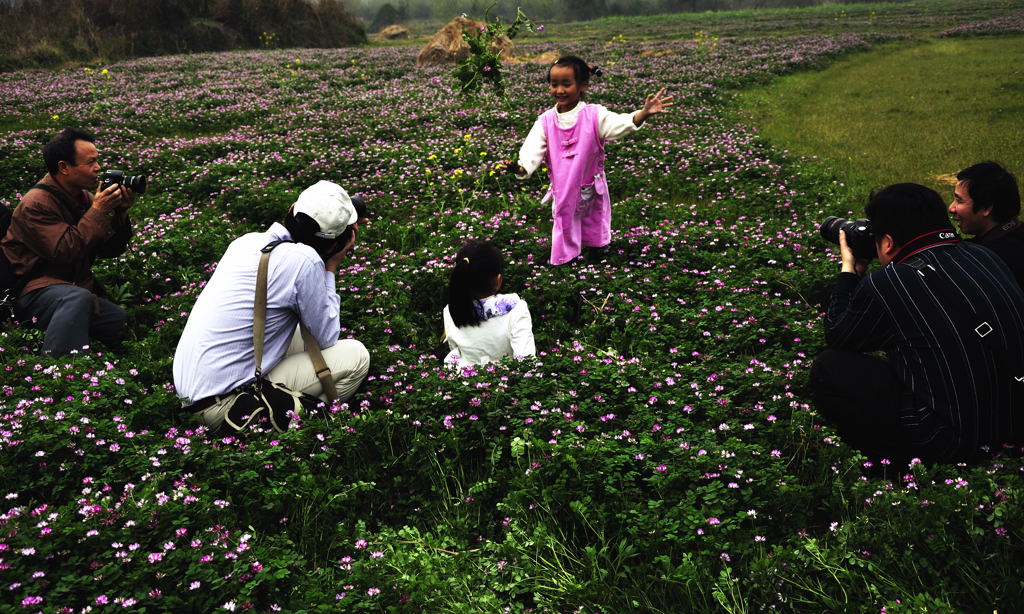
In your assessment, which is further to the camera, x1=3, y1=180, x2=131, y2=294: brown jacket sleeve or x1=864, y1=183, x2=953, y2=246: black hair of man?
x1=3, y1=180, x2=131, y2=294: brown jacket sleeve

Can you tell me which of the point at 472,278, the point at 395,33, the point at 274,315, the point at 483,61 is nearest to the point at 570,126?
the point at 483,61

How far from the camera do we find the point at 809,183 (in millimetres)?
9914

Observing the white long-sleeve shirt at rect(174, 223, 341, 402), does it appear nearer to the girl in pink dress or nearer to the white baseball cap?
the white baseball cap

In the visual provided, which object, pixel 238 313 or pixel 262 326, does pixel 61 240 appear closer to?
pixel 238 313

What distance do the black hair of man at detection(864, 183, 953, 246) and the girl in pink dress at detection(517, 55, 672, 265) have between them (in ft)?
10.1

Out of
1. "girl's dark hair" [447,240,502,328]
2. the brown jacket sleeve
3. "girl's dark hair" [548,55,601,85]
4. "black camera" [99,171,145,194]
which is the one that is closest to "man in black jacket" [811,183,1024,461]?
"girl's dark hair" [447,240,502,328]

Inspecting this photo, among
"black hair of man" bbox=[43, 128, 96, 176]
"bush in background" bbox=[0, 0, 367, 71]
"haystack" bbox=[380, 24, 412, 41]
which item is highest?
"haystack" bbox=[380, 24, 412, 41]

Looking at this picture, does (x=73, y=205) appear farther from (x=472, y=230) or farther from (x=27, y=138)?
(x=27, y=138)

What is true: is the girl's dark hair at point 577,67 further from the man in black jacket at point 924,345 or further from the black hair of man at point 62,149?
the black hair of man at point 62,149

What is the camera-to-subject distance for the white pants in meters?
4.50

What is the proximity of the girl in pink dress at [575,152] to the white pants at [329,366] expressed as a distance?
3.06 meters

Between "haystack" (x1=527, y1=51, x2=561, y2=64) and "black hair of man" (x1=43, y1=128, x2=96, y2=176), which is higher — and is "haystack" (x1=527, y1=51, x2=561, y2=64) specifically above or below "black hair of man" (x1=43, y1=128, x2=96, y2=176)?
above

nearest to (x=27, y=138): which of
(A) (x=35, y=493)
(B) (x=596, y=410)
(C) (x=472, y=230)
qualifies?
(C) (x=472, y=230)

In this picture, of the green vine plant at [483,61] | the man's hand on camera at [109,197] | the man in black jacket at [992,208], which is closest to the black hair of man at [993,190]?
the man in black jacket at [992,208]
